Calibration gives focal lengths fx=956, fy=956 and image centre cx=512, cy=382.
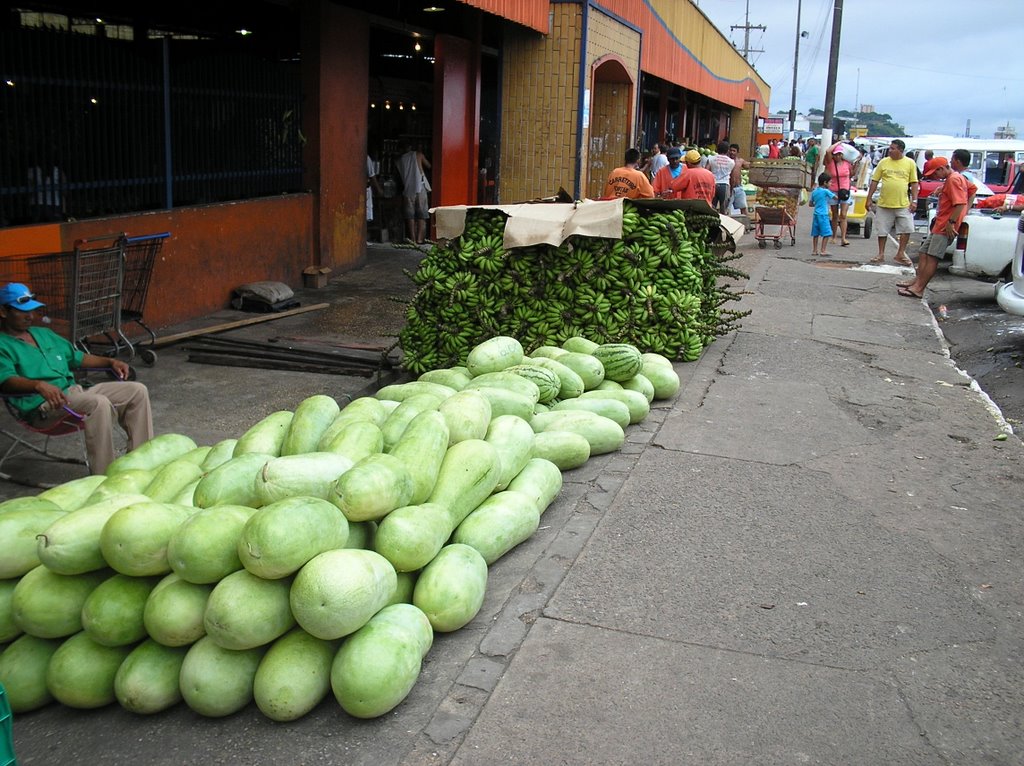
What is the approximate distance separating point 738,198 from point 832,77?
34.6ft

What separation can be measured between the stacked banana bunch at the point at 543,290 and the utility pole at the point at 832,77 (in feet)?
77.7

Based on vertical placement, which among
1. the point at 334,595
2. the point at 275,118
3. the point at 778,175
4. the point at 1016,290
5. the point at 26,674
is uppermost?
the point at 275,118

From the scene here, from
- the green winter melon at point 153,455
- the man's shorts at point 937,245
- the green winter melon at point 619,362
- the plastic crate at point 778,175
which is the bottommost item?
the green winter melon at point 153,455

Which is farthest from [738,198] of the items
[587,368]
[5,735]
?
[5,735]

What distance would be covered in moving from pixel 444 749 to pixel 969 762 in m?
1.69

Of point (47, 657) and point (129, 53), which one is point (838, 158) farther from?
point (47, 657)

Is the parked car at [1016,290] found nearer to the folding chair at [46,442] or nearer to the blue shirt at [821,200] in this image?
the blue shirt at [821,200]

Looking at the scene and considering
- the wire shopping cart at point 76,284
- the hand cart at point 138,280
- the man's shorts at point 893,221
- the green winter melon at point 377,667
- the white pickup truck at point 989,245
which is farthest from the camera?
the man's shorts at point 893,221

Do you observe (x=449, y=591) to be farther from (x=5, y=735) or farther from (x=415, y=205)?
(x=415, y=205)

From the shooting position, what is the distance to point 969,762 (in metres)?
3.08

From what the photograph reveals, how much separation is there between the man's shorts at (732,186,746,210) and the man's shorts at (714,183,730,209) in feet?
5.86

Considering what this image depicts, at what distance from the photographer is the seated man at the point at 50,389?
5.36 meters

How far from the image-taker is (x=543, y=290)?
7922mm

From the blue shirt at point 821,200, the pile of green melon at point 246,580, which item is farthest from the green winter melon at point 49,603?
the blue shirt at point 821,200
